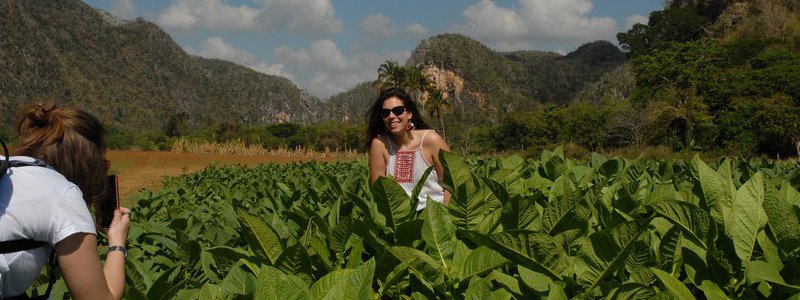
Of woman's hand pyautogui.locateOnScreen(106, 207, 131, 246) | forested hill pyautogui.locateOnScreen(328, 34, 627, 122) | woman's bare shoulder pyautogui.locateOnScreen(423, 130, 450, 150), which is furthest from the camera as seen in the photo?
forested hill pyautogui.locateOnScreen(328, 34, 627, 122)

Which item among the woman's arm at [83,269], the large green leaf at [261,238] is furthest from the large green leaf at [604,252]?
the woman's arm at [83,269]

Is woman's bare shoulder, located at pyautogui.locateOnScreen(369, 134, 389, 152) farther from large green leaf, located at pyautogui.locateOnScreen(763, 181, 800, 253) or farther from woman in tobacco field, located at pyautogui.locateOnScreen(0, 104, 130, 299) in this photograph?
large green leaf, located at pyautogui.locateOnScreen(763, 181, 800, 253)

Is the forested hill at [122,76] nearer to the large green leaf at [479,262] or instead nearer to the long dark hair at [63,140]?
the long dark hair at [63,140]

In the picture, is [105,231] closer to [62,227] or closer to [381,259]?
[62,227]

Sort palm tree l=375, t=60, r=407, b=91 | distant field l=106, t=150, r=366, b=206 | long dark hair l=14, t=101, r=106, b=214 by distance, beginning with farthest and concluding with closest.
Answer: palm tree l=375, t=60, r=407, b=91
distant field l=106, t=150, r=366, b=206
long dark hair l=14, t=101, r=106, b=214

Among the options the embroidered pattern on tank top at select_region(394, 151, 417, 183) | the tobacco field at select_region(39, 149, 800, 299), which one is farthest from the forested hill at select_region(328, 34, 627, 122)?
the tobacco field at select_region(39, 149, 800, 299)

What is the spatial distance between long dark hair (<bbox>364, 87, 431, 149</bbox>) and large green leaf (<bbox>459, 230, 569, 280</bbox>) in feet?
9.23

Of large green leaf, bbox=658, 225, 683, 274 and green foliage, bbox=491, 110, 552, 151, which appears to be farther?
green foliage, bbox=491, 110, 552, 151

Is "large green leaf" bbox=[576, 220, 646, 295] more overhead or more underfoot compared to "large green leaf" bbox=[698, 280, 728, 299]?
more overhead

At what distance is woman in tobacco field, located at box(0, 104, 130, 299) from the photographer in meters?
1.76

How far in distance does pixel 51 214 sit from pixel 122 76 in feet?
376

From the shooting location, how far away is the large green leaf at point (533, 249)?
4.55 feet

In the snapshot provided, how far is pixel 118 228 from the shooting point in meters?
2.20

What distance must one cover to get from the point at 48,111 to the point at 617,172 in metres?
2.95
